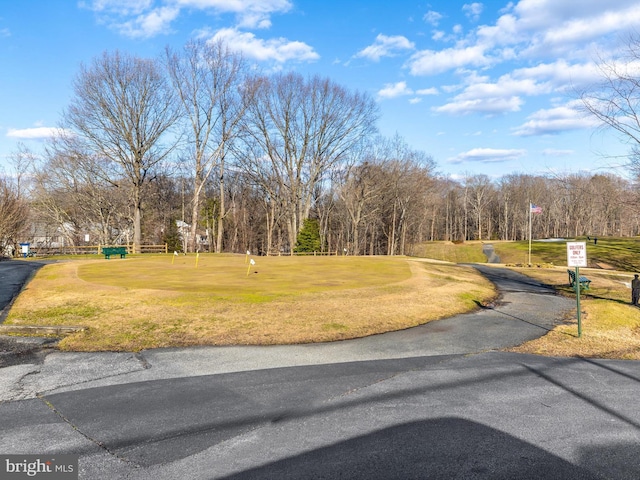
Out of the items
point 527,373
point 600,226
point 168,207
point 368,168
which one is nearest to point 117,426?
point 527,373

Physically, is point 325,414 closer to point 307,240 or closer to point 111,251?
point 111,251

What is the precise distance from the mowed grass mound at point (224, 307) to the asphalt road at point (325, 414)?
1329 millimetres

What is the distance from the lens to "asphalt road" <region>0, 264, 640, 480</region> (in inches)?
168

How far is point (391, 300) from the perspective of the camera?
1507 cm

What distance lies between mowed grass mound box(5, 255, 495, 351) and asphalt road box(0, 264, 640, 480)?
133 cm

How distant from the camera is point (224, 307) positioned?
12820mm

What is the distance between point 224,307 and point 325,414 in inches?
Result: 312

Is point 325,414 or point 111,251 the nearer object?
point 325,414

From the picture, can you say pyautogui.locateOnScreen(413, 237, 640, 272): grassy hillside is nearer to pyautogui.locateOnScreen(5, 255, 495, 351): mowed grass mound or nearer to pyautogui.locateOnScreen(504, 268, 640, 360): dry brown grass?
pyautogui.locateOnScreen(504, 268, 640, 360): dry brown grass

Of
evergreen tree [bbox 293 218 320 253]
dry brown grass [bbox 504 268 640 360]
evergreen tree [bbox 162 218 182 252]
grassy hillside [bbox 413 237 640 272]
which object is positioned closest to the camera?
dry brown grass [bbox 504 268 640 360]

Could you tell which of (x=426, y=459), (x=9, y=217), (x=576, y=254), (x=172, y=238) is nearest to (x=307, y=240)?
(x=172, y=238)

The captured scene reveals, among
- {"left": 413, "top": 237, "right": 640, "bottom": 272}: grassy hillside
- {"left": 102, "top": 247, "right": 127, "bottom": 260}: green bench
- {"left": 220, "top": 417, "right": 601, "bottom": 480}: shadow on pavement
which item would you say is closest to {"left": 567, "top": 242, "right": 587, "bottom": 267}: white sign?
{"left": 220, "top": 417, "right": 601, "bottom": 480}: shadow on pavement

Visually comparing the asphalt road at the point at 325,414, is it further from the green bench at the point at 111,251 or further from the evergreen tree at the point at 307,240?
the evergreen tree at the point at 307,240

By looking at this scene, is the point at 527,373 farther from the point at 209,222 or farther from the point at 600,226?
the point at 600,226
